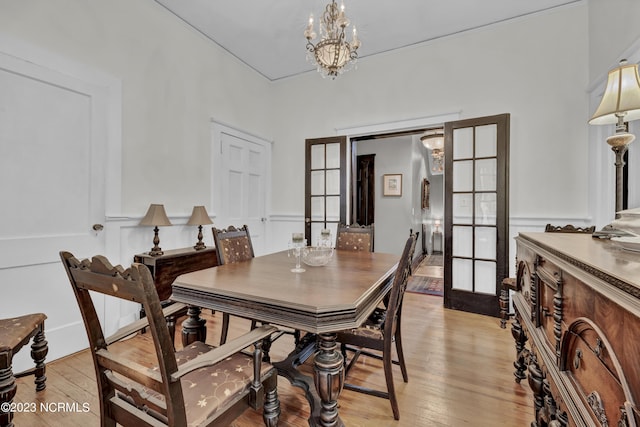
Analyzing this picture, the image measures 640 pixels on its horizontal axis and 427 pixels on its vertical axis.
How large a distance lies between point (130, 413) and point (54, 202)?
80.7 inches

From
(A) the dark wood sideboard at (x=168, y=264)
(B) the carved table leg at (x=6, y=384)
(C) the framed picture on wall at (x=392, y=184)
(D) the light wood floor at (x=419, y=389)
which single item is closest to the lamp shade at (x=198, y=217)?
(A) the dark wood sideboard at (x=168, y=264)

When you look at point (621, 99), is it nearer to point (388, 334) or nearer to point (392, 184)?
point (388, 334)

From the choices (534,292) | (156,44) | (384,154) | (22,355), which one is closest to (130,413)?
(534,292)

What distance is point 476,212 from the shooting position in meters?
3.35

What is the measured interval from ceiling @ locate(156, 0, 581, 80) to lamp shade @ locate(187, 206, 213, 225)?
6.97 feet

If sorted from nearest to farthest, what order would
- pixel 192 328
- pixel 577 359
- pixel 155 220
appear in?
pixel 577 359
pixel 192 328
pixel 155 220

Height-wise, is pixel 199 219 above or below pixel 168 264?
above

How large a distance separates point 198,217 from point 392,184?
4.03m

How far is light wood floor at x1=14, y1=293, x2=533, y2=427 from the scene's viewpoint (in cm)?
161

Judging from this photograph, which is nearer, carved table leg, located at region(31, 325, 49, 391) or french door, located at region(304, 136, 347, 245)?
carved table leg, located at region(31, 325, 49, 391)

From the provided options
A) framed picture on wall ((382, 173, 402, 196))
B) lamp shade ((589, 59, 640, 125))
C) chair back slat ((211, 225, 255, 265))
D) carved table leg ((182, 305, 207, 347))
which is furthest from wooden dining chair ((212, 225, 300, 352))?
framed picture on wall ((382, 173, 402, 196))

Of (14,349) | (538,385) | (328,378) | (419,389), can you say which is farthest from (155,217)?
(538,385)

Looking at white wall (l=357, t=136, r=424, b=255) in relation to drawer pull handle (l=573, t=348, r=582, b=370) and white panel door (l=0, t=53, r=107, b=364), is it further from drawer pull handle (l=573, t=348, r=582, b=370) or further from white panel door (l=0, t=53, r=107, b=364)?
drawer pull handle (l=573, t=348, r=582, b=370)

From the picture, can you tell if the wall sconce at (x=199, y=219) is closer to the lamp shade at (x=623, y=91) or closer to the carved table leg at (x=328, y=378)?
the carved table leg at (x=328, y=378)
